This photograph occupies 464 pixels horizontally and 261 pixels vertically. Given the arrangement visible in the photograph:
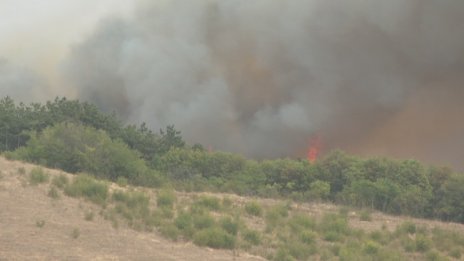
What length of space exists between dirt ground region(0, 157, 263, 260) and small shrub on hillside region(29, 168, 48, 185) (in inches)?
49.9

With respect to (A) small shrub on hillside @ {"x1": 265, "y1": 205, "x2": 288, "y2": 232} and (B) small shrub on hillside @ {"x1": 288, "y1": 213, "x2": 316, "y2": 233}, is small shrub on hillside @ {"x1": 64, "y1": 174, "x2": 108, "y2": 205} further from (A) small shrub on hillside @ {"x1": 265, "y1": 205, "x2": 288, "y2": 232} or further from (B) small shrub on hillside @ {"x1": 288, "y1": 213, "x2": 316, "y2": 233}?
(B) small shrub on hillside @ {"x1": 288, "y1": 213, "x2": 316, "y2": 233}

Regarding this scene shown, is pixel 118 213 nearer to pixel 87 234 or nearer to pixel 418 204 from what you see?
pixel 87 234

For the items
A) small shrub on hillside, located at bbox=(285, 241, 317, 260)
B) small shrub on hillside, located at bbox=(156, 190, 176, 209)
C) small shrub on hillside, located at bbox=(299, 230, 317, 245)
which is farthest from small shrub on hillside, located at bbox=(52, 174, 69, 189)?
small shrub on hillside, located at bbox=(299, 230, 317, 245)

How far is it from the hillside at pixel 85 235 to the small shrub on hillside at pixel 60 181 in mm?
167

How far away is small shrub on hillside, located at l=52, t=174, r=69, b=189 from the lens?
2147 centimetres

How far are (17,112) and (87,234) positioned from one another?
36.3m

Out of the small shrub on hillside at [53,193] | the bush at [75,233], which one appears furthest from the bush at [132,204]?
the bush at [75,233]

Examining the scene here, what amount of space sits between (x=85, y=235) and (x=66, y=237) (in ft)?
2.13

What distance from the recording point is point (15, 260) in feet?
42.1

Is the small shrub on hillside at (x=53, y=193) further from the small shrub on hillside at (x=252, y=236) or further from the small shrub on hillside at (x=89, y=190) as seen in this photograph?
the small shrub on hillside at (x=252, y=236)

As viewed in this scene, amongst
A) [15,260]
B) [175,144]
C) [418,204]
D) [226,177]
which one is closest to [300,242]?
[15,260]

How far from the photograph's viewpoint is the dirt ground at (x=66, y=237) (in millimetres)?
13930

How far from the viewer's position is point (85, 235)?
1585cm

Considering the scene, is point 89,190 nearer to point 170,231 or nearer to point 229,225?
point 170,231
